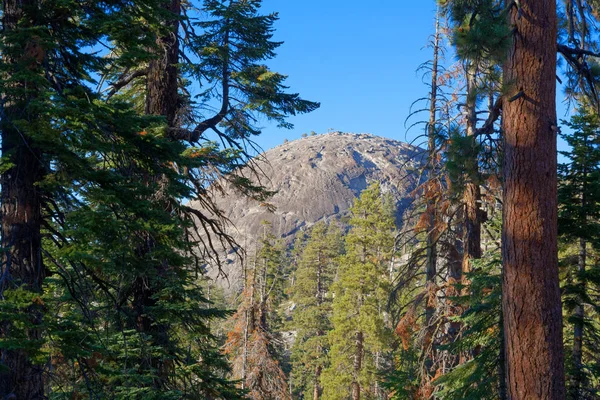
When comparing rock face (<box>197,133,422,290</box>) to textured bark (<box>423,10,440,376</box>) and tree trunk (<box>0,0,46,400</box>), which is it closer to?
textured bark (<box>423,10,440,376</box>)

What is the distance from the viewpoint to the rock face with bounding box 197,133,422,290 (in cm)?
11225

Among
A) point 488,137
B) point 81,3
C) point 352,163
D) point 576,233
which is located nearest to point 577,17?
point 488,137

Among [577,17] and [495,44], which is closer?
[495,44]

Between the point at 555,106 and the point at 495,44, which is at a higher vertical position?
the point at 495,44

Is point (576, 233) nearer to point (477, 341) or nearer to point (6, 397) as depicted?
point (477, 341)

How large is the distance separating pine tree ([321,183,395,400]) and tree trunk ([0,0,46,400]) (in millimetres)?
18040

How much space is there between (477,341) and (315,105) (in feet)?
15.8

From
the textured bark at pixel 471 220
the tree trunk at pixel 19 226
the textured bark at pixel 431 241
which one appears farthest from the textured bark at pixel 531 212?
the tree trunk at pixel 19 226

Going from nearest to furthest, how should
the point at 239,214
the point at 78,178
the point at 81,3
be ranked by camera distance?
the point at 78,178 → the point at 81,3 → the point at 239,214

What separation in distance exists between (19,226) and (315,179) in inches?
4833

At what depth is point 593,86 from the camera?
570cm

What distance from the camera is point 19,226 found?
179 inches

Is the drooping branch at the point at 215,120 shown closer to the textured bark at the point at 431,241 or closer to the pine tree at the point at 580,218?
the textured bark at the point at 431,241

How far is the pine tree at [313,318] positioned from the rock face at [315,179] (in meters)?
56.3
